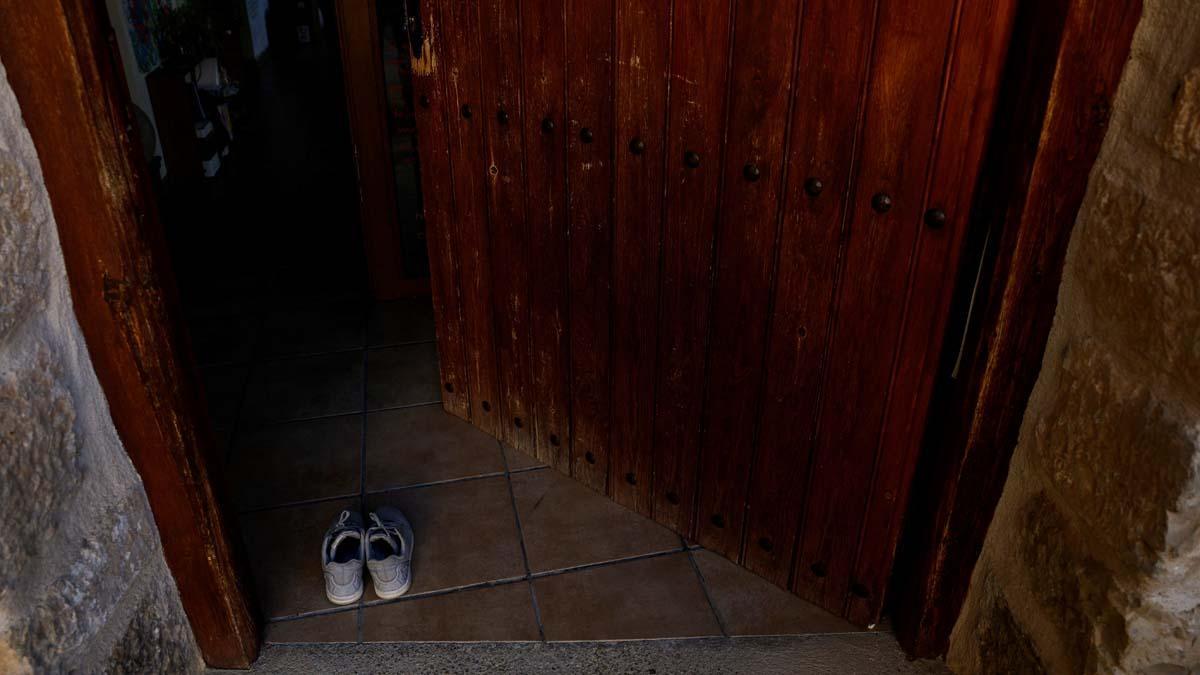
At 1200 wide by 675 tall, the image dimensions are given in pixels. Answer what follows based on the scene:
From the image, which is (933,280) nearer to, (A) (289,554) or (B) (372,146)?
(A) (289,554)

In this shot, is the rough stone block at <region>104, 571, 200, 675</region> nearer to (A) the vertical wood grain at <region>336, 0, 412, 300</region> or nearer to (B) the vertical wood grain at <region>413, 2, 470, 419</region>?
(B) the vertical wood grain at <region>413, 2, 470, 419</region>

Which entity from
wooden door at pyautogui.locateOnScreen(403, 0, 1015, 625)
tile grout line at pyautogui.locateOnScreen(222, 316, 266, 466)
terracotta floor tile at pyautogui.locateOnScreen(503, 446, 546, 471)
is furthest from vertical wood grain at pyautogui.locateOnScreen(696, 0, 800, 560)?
tile grout line at pyautogui.locateOnScreen(222, 316, 266, 466)

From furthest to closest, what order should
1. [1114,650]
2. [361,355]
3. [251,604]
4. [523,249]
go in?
[361,355] → [523,249] → [251,604] → [1114,650]

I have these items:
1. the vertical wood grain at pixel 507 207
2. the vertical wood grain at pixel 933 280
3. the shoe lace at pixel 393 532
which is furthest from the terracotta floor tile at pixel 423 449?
the vertical wood grain at pixel 933 280

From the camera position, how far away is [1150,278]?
3.68ft

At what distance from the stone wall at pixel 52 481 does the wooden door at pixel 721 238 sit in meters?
1.00

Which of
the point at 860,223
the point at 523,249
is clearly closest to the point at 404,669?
the point at 523,249

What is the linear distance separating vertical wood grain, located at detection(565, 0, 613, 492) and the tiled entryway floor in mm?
192

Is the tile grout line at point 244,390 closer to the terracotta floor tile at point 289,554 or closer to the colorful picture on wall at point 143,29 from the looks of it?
the terracotta floor tile at point 289,554

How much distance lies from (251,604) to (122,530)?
42 centimetres

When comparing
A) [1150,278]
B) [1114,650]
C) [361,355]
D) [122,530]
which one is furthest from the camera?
[361,355]

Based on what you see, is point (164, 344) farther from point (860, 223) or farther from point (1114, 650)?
point (1114, 650)

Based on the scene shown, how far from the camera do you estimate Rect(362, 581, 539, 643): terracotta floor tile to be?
73.3 inches

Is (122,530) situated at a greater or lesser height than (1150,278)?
lesser
